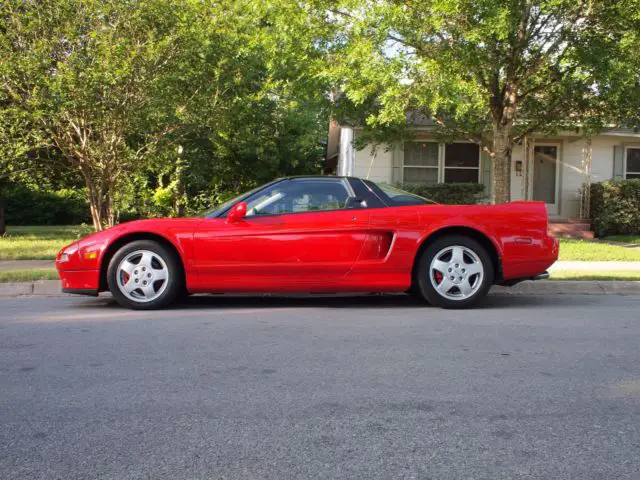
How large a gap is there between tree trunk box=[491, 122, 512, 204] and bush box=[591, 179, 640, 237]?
17.3 feet

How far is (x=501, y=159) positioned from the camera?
46.8 ft

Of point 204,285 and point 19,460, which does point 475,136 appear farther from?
point 19,460

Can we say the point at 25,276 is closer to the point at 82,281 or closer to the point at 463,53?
the point at 82,281

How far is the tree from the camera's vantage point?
11.2m

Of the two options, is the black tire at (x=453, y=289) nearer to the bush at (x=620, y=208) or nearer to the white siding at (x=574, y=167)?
the bush at (x=620, y=208)

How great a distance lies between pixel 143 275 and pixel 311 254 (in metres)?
1.70

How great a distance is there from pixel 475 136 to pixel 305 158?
1111 cm

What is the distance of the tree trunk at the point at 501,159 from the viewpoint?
46.2ft

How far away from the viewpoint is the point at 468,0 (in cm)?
1072

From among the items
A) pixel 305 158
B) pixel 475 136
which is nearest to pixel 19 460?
pixel 475 136

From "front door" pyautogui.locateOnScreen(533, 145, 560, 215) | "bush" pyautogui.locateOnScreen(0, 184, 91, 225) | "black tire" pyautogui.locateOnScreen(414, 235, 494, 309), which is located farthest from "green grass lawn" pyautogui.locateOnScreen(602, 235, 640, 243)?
"bush" pyautogui.locateOnScreen(0, 184, 91, 225)

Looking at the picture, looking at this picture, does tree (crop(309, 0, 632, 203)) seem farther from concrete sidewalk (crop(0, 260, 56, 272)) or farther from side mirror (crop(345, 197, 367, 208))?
concrete sidewalk (crop(0, 260, 56, 272))

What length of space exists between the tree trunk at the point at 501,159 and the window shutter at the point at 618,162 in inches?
283

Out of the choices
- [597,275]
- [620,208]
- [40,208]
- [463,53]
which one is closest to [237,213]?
[597,275]
